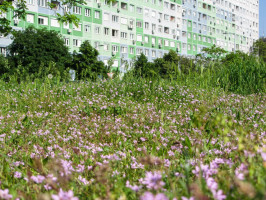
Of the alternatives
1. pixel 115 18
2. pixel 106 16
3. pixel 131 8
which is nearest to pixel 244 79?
pixel 106 16

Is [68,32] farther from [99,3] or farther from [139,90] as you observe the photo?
[139,90]

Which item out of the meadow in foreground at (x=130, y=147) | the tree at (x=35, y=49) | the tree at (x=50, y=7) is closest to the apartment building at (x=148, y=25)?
the tree at (x=35, y=49)

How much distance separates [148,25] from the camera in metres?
62.1

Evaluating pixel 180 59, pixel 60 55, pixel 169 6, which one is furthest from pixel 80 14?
pixel 169 6

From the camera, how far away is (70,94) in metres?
8.11

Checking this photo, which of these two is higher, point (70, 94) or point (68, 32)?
point (68, 32)

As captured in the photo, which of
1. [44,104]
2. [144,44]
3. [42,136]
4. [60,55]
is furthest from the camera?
[144,44]

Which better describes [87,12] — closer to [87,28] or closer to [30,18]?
[87,28]

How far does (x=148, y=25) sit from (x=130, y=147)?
60.5m

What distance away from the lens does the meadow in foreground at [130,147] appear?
4.94ft

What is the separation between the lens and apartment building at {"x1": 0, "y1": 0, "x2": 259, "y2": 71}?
1879 inches

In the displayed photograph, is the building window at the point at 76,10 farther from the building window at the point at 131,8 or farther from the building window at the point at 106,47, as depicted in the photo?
the building window at the point at 131,8

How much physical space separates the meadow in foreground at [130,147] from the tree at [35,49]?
95.2 feet

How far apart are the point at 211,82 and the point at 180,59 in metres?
45.2
